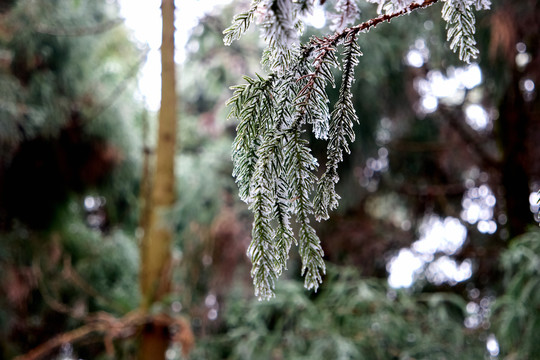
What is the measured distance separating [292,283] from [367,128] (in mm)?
1142

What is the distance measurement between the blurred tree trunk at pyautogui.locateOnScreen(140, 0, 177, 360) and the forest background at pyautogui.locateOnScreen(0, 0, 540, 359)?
82 mm

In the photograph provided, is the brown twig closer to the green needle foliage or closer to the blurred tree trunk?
the blurred tree trunk

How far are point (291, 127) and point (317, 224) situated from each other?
3206mm

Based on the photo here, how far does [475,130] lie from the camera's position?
4.23 m

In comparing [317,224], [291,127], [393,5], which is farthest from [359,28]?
[317,224]

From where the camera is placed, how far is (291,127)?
2.26 ft

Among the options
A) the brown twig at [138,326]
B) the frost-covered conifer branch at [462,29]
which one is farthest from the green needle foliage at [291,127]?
the brown twig at [138,326]

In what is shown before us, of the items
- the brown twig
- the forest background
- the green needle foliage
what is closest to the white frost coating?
the green needle foliage

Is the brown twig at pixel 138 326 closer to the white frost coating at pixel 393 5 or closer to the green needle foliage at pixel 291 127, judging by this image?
the green needle foliage at pixel 291 127

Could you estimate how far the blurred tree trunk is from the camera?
2893 millimetres

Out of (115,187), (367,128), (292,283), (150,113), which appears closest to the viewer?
(292,283)

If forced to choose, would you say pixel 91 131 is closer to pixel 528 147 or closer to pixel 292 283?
pixel 292 283

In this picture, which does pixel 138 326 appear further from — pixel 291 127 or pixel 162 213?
pixel 291 127

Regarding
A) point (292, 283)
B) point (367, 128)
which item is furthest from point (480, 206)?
point (292, 283)
